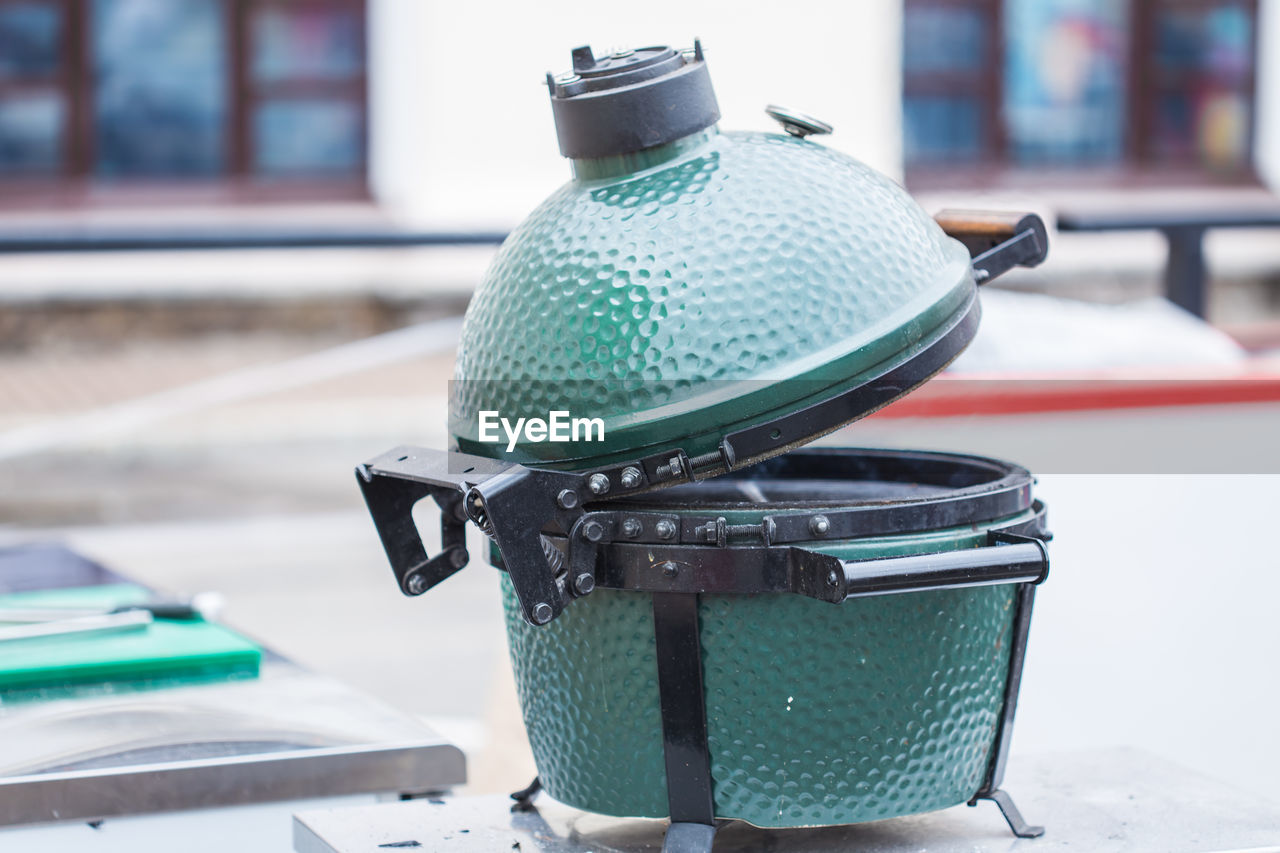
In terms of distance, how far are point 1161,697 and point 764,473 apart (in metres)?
0.70

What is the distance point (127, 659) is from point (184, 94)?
19.7ft

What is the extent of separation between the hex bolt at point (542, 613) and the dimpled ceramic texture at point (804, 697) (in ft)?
0.19

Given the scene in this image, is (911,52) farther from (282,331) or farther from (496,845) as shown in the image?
(496,845)

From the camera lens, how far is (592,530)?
846 millimetres

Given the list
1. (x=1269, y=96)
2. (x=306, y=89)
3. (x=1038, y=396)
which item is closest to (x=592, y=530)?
(x=1038, y=396)

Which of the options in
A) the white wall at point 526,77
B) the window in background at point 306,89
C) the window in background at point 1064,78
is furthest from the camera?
the window in background at point 1064,78

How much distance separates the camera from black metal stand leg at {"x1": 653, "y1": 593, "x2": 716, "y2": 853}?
2.83 ft

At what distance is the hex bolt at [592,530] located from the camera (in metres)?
0.84

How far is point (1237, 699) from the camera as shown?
1.60m

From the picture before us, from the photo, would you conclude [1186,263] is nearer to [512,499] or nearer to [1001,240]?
[1001,240]

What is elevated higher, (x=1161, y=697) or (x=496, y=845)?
(x=496, y=845)

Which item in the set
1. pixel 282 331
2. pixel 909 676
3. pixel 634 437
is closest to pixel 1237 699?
pixel 909 676
